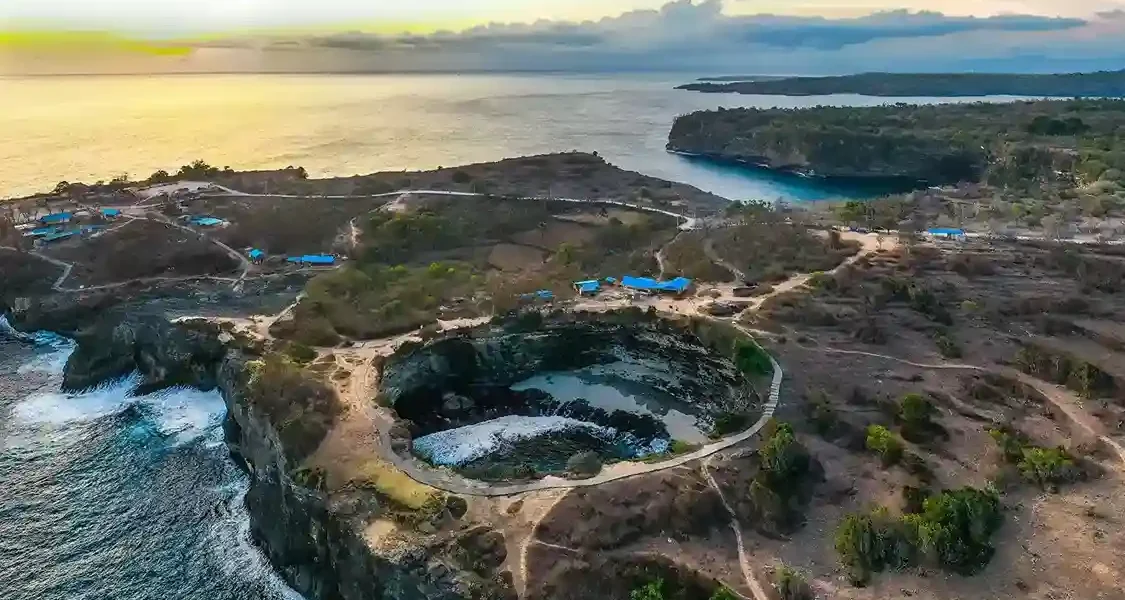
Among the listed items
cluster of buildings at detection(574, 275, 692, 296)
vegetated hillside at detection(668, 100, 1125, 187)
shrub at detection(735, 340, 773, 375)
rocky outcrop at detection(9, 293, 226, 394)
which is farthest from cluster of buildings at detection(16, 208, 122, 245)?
vegetated hillside at detection(668, 100, 1125, 187)

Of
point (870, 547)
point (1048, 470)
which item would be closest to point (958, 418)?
point (1048, 470)

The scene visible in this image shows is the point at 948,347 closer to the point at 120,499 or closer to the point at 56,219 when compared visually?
the point at 120,499

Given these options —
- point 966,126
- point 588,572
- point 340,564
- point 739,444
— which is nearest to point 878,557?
point 739,444

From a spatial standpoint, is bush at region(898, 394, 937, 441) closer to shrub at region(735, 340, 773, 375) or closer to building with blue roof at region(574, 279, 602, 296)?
shrub at region(735, 340, 773, 375)

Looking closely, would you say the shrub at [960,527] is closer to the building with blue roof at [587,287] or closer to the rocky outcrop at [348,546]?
the rocky outcrop at [348,546]

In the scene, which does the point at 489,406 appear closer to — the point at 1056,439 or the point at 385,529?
the point at 385,529

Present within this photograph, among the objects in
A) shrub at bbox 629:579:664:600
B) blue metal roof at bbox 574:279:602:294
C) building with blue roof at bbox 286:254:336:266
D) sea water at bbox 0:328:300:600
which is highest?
blue metal roof at bbox 574:279:602:294

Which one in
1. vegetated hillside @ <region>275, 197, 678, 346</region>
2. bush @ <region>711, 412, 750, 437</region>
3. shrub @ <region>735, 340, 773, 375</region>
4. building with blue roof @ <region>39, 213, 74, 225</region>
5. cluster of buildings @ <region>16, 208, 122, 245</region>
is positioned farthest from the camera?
building with blue roof @ <region>39, 213, 74, 225</region>
